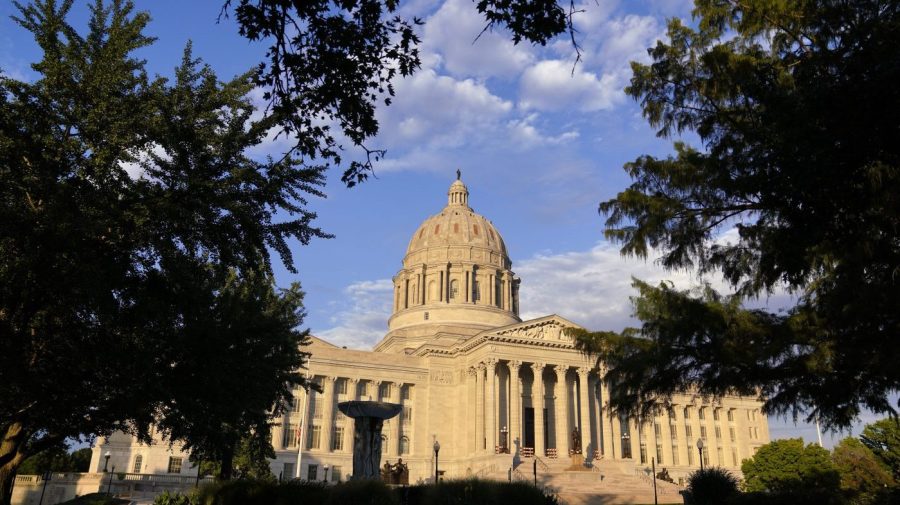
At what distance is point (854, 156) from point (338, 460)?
57.7m

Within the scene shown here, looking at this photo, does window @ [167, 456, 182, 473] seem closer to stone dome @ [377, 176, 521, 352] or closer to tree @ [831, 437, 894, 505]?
stone dome @ [377, 176, 521, 352]

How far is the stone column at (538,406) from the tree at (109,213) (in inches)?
1842

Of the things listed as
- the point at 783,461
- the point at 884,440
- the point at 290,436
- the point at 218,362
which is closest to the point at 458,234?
the point at 290,436

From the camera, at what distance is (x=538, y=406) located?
60875 mm

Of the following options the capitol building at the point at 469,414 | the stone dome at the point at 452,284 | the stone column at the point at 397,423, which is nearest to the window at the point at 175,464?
the capitol building at the point at 469,414

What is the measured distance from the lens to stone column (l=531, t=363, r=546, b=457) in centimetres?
5881

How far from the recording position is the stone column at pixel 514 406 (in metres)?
58.7

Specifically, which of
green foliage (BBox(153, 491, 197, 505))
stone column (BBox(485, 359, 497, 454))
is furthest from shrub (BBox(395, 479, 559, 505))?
stone column (BBox(485, 359, 497, 454))

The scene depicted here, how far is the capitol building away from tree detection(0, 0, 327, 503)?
41.1m

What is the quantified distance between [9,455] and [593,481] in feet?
138

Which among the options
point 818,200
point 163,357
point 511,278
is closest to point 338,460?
point 511,278

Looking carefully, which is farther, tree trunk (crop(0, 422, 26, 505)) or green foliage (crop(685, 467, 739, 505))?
green foliage (crop(685, 467, 739, 505))

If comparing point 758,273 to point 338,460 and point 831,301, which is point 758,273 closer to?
point 831,301

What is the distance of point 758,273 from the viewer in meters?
15.7
